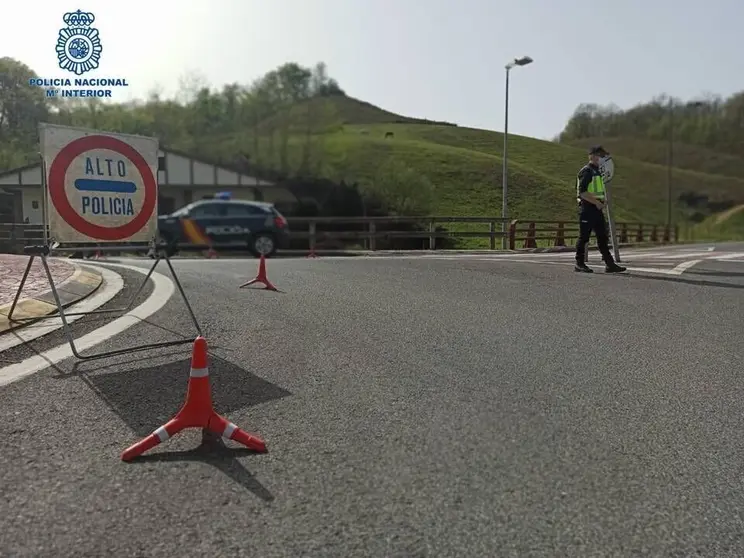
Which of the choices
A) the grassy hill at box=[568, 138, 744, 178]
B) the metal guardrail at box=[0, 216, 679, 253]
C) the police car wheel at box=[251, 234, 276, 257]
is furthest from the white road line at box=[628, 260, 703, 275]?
the grassy hill at box=[568, 138, 744, 178]

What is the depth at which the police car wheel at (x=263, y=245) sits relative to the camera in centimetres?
1934

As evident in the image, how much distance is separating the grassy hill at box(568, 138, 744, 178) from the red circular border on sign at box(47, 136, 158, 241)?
42.1 metres

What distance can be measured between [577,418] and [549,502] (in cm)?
113

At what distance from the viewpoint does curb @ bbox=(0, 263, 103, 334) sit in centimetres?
614

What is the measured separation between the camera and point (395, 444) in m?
3.35

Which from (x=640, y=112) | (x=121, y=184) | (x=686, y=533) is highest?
(x=640, y=112)

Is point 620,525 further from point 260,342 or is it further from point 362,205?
point 362,205

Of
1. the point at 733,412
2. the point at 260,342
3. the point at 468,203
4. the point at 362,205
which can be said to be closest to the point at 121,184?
the point at 260,342

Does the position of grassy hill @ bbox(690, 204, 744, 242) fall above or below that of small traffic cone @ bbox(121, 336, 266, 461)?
above

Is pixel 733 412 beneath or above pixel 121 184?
beneath

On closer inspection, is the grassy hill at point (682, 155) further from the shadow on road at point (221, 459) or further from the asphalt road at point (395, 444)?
the shadow on road at point (221, 459)

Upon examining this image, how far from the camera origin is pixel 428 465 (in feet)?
10.2

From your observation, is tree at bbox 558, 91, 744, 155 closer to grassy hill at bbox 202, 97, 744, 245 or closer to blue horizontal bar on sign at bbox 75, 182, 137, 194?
grassy hill at bbox 202, 97, 744, 245

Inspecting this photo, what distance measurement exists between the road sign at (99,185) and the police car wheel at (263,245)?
528 inches
